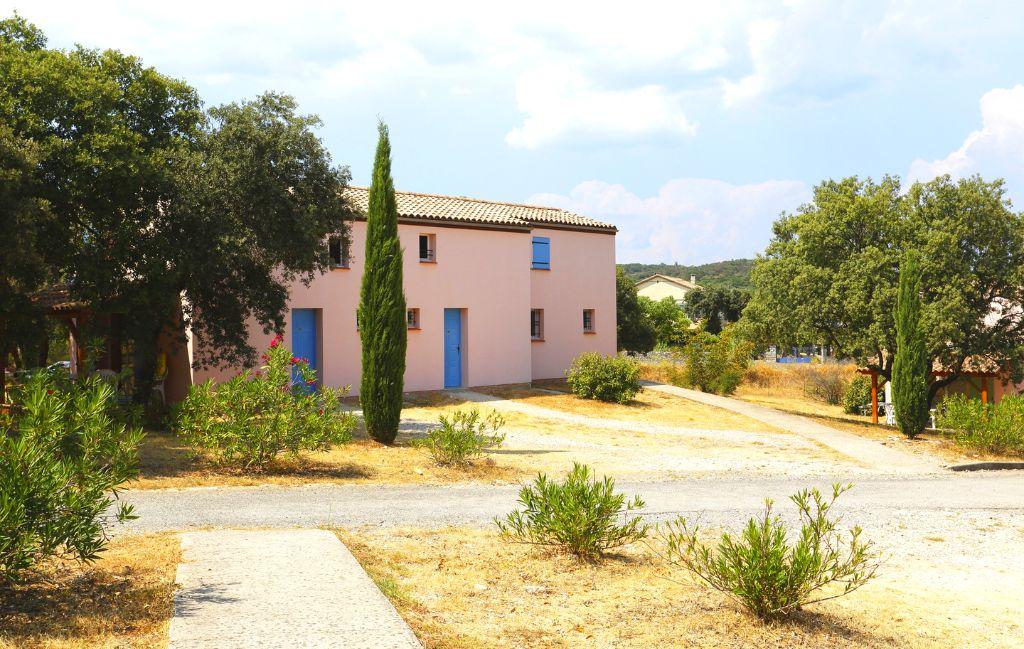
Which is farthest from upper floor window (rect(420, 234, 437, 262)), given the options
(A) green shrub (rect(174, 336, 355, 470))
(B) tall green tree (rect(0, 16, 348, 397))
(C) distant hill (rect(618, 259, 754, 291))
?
(C) distant hill (rect(618, 259, 754, 291))

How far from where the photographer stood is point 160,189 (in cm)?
1534

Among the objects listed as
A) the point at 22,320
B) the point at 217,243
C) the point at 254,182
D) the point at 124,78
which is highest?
the point at 124,78

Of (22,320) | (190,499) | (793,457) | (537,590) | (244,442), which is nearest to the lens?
(537,590)

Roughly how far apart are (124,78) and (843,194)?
18732 mm

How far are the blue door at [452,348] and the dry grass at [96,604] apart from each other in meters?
18.0

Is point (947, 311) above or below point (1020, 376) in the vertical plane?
above

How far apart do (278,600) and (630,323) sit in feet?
129

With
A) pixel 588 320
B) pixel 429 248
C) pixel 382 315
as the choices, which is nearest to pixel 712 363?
pixel 588 320

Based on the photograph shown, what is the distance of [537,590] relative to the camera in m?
6.02

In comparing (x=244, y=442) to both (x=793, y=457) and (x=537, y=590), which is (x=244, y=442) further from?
(x=793, y=457)

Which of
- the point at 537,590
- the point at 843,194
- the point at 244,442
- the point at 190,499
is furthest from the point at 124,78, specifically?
the point at 843,194

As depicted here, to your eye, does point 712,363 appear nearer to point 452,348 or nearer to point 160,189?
point 452,348


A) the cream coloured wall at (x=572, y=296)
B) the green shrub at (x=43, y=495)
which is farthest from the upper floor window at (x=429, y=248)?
the green shrub at (x=43, y=495)

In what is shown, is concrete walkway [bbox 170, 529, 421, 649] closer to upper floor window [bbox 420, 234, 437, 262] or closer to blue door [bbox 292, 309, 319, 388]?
blue door [bbox 292, 309, 319, 388]
